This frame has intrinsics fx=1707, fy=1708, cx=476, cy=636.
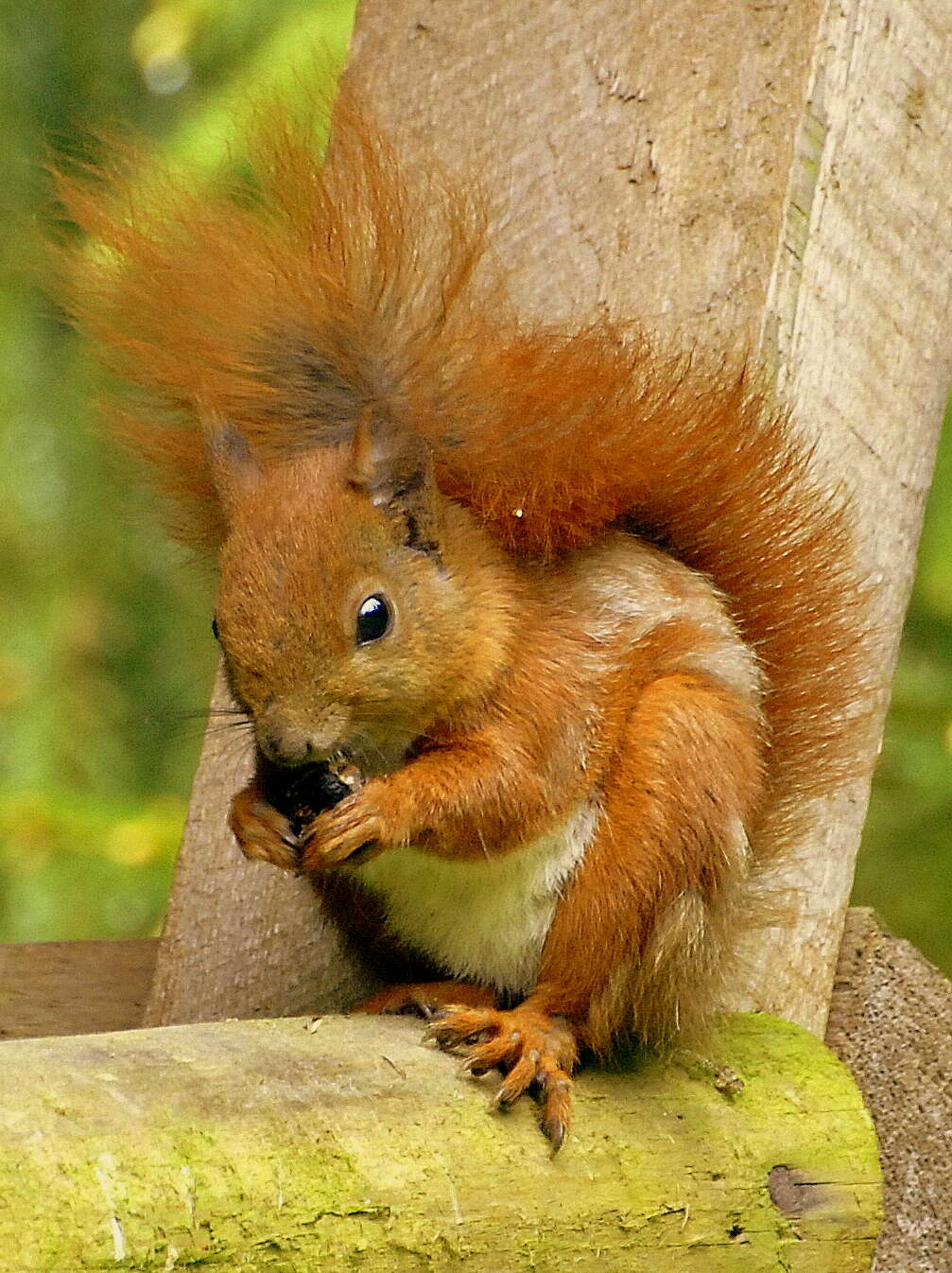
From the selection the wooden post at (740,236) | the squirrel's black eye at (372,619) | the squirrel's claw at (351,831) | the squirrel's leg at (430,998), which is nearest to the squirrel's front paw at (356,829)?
the squirrel's claw at (351,831)

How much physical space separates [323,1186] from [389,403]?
551 mm

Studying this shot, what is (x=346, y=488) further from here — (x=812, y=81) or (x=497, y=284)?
(x=812, y=81)

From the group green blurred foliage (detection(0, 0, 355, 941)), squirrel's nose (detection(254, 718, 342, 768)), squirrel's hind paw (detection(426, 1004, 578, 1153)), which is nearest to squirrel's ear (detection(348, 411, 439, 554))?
squirrel's nose (detection(254, 718, 342, 768))

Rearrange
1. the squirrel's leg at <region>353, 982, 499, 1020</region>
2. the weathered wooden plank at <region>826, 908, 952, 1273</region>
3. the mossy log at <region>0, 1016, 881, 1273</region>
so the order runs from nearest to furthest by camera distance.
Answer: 1. the mossy log at <region>0, 1016, 881, 1273</region>
2. the squirrel's leg at <region>353, 982, 499, 1020</region>
3. the weathered wooden plank at <region>826, 908, 952, 1273</region>

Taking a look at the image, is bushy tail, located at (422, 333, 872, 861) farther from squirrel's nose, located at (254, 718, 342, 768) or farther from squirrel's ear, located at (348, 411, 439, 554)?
squirrel's nose, located at (254, 718, 342, 768)

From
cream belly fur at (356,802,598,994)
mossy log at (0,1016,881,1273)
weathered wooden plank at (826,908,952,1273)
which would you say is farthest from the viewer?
weathered wooden plank at (826,908,952,1273)

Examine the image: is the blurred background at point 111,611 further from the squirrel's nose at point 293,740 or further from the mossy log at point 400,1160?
the mossy log at point 400,1160

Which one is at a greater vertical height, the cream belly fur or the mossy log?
the cream belly fur

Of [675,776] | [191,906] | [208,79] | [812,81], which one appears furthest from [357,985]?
[208,79]

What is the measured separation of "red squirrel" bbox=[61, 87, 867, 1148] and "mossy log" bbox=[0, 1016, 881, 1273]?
2.0 inches

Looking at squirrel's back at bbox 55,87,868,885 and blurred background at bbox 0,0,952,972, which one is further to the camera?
blurred background at bbox 0,0,952,972

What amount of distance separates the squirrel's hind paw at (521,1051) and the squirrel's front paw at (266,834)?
16 centimetres

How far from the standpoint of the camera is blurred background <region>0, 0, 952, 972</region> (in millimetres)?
2051

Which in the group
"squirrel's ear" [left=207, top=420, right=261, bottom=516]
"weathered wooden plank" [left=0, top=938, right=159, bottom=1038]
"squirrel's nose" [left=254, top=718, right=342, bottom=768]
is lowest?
"weathered wooden plank" [left=0, top=938, right=159, bottom=1038]
